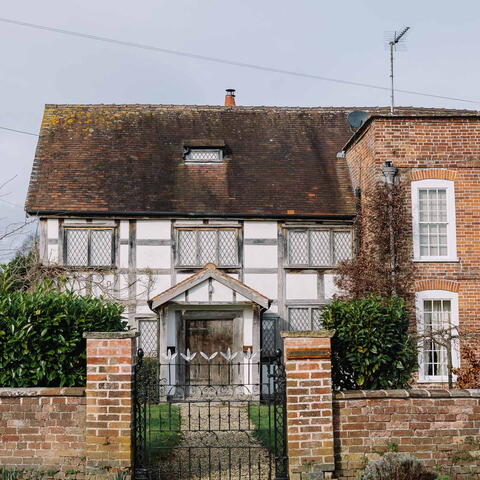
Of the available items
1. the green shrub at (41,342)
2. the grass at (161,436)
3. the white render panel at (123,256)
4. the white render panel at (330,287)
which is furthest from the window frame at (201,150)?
the green shrub at (41,342)

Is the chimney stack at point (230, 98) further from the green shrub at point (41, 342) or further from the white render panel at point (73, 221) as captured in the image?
the green shrub at point (41, 342)

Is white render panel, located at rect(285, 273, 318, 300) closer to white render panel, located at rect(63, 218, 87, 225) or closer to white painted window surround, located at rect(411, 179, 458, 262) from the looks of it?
white painted window surround, located at rect(411, 179, 458, 262)

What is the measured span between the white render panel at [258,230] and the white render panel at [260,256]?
0.98 ft

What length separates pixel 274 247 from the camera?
18.2 meters

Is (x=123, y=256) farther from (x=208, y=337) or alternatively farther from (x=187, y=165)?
(x=187, y=165)

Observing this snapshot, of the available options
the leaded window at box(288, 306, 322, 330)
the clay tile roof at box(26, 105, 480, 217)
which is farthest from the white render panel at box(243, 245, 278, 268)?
the leaded window at box(288, 306, 322, 330)

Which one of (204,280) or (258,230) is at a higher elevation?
(258,230)

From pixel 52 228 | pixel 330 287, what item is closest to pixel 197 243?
pixel 330 287

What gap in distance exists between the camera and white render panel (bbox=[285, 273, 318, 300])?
711 inches

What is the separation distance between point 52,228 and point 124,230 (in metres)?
1.92

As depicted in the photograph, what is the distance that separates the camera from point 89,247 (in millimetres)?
17891

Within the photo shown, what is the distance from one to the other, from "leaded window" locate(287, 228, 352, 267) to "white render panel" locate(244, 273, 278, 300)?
0.72 metres

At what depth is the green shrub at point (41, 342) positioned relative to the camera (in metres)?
8.16

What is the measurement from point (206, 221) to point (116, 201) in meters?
2.50
